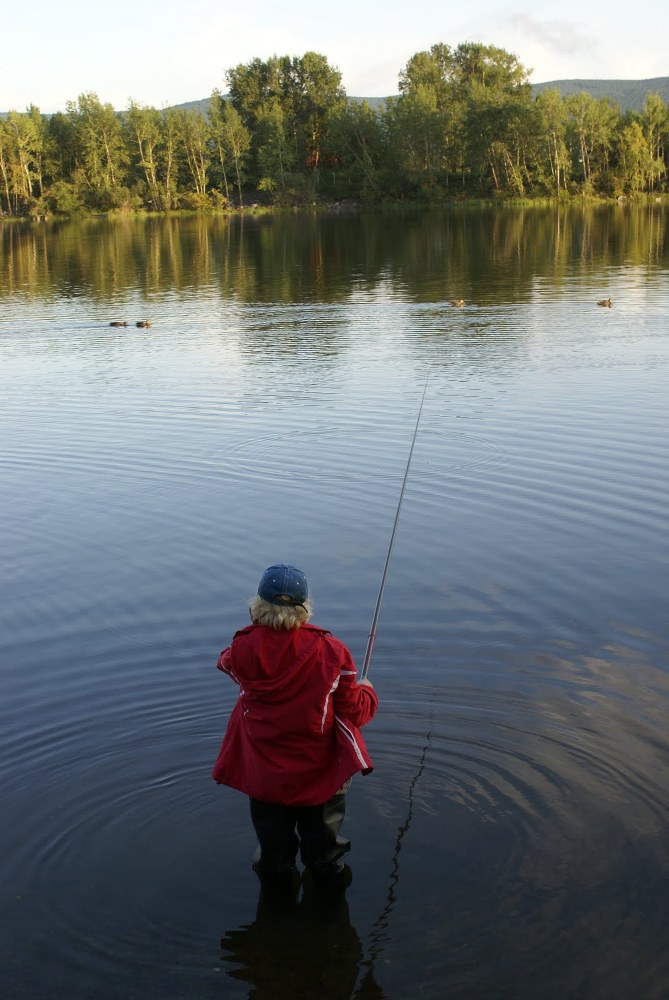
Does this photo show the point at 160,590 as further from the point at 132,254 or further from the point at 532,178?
the point at 532,178

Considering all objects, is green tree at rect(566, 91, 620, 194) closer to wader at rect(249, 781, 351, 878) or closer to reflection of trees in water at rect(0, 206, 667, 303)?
reflection of trees in water at rect(0, 206, 667, 303)

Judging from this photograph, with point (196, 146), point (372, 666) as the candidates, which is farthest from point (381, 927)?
point (196, 146)

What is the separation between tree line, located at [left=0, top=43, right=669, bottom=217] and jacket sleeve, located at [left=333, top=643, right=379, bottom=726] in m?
97.6

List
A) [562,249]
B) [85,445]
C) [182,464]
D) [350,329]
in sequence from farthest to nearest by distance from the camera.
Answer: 1. [562,249]
2. [350,329]
3. [85,445]
4. [182,464]

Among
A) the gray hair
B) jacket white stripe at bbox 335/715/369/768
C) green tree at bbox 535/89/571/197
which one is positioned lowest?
Answer: jacket white stripe at bbox 335/715/369/768

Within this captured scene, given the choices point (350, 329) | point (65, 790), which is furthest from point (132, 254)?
point (65, 790)

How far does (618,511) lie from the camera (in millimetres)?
10188

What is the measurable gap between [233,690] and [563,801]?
237 cm

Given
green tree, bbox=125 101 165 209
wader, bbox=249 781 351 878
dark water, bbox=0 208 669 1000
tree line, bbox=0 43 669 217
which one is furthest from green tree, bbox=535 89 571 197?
wader, bbox=249 781 351 878

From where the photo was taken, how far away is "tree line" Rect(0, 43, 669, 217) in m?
97.1

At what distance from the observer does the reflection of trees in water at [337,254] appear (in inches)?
1431

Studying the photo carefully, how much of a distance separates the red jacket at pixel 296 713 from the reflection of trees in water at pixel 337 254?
26555 mm

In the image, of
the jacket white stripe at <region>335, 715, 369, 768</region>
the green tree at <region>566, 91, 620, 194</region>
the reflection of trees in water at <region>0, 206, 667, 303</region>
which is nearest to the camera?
the jacket white stripe at <region>335, 715, 369, 768</region>

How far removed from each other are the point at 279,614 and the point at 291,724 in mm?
496
